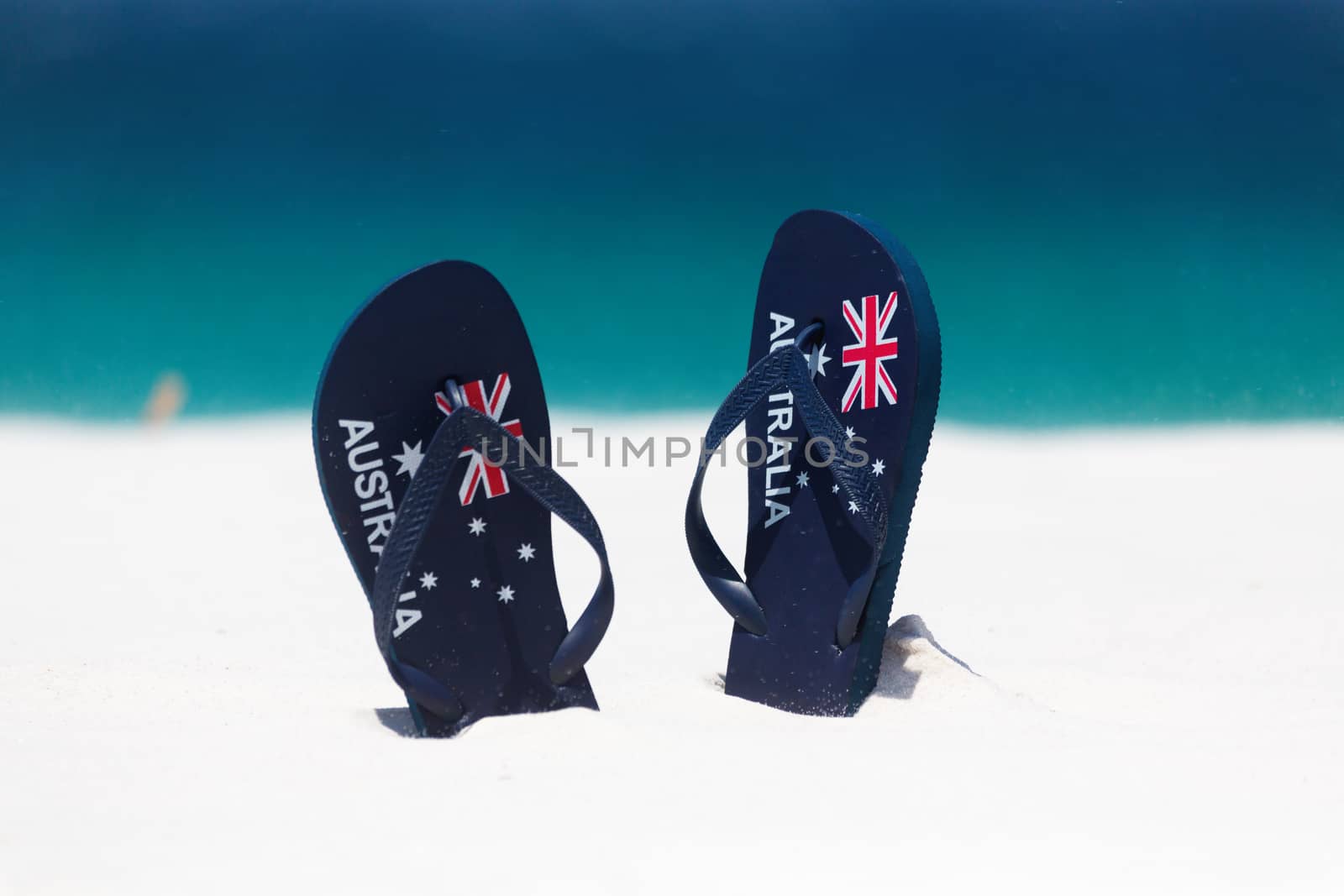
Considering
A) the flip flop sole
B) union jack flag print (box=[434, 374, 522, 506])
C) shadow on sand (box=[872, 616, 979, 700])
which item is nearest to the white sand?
shadow on sand (box=[872, 616, 979, 700])

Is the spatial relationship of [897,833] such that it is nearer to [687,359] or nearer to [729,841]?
[729,841]

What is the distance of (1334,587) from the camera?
546 centimetres

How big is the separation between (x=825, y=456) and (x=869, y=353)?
378mm

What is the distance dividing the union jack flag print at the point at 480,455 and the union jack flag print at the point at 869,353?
3.59 ft

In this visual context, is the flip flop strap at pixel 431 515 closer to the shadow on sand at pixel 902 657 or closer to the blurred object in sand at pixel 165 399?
the shadow on sand at pixel 902 657

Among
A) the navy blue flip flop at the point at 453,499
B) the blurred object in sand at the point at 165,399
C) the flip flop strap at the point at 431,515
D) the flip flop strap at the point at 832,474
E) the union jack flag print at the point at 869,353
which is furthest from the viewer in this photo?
the blurred object in sand at the point at 165,399

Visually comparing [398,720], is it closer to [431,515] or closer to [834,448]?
[431,515]

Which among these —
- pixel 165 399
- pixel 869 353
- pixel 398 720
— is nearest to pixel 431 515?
pixel 398 720

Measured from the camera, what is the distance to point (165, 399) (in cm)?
788

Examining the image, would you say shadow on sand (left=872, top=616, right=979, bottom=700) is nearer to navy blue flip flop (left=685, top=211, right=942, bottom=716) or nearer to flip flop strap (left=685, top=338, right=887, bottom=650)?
navy blue flip flop (left=685, top=211, right=942, bottom=716)

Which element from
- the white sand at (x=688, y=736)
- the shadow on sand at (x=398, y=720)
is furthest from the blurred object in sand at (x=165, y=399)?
the shadow on sand at (x=398, y=720)

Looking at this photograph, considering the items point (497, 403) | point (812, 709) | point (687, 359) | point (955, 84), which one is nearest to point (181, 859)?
point (497, 403)

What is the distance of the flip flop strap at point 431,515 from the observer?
9.79ft

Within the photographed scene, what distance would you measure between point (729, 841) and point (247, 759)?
124 cm
